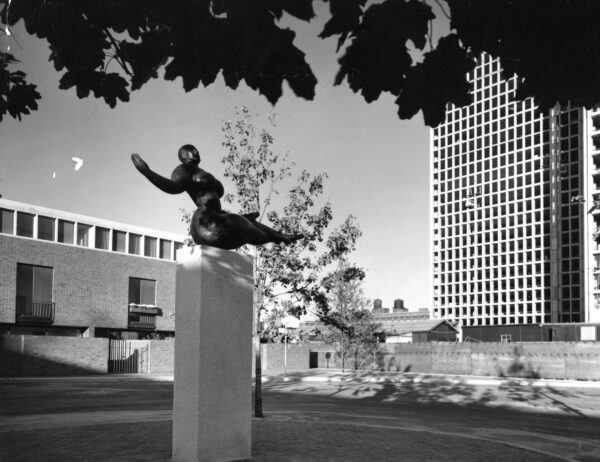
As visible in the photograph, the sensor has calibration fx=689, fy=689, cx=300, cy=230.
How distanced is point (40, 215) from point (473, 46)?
135 feet

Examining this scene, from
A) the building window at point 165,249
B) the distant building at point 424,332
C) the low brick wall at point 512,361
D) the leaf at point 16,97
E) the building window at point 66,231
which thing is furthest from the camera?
the distant building at point 424,332

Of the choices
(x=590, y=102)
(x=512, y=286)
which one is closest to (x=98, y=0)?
(x=590, y=102)

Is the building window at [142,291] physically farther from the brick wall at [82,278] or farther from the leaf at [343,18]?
the leaf at [343,18]

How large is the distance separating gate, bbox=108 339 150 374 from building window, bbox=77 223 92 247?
7.34m

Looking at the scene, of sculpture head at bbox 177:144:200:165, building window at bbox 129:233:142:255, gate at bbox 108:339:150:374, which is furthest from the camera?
building window at bbox 129:233:142:255

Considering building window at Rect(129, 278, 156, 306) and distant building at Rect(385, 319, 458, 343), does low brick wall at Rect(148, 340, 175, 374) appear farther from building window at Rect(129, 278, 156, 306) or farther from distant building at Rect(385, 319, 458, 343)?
distant building at Rect(385, 319, 458, 343)

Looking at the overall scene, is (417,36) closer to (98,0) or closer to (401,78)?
(401,78)

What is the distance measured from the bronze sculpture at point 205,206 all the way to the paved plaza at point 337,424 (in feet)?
9.35

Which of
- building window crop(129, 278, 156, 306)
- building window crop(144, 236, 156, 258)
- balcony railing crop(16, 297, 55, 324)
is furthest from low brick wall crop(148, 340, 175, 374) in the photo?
building window crop(144, 236, 156, 258)

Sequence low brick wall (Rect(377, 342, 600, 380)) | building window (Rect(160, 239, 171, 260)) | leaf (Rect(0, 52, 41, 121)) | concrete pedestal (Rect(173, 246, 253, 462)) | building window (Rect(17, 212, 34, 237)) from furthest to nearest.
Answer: building window (Rect(160, 239, 171, 260)) → building window (Rect(17, 212, 34, 237)) → low brick wall (Rect(377, 342, 600, 380)) → concrete pedestal (Rect(173, 246, 253, 462)) → leaf (Rect(0, 52, 41, 121))

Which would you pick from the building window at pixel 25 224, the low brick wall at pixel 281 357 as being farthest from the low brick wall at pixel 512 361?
the building window at pixel 25 224

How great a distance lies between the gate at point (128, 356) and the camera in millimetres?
40125

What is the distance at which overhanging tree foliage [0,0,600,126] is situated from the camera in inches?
126

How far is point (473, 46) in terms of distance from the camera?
3463 mm
